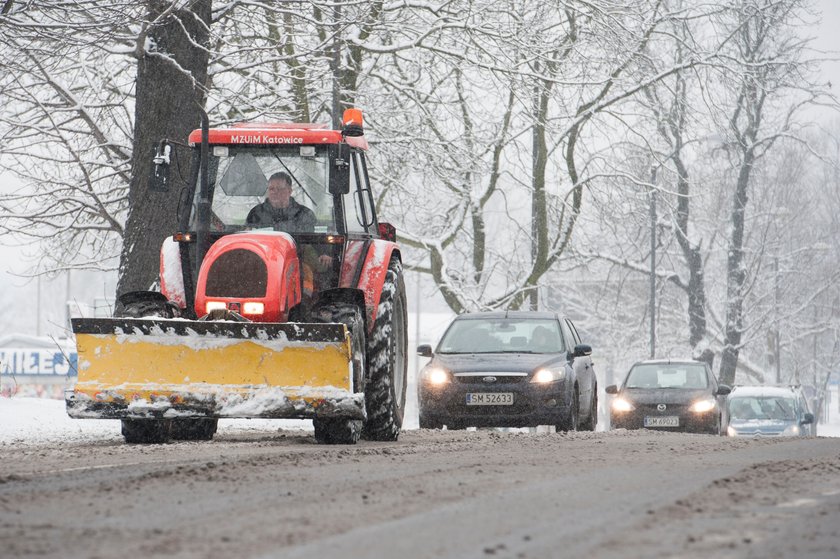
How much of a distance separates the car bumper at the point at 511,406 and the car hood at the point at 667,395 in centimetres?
582

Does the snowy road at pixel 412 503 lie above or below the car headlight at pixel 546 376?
below

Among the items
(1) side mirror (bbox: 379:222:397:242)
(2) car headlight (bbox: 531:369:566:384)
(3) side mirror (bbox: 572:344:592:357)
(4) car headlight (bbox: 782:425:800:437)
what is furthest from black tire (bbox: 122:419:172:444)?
(4) car headlight (bbox: 782:425:800:437)

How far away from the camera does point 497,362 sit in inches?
605

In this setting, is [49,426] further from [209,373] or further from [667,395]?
[667,395]

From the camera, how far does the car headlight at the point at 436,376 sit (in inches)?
606

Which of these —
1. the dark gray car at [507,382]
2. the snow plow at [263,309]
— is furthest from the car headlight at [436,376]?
the snow plow at [263,309]

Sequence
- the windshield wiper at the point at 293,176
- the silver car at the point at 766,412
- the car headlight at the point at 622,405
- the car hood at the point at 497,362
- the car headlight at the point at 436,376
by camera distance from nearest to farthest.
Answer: the windshield wiper at the point at 293,176 → the car hood at the point at 497,362 → the car headlight at the point at 436,376 → the car headlight at the point at 622,405 → the silver car at the point at 766,412

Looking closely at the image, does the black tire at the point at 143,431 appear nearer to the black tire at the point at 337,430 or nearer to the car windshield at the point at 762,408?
the black tire at the point at 337,430

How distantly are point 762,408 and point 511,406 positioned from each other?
566 inches

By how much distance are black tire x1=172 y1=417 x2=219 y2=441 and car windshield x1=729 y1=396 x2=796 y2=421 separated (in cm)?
1675

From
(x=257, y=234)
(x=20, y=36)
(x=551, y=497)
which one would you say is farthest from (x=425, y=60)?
(x=551, y=497)

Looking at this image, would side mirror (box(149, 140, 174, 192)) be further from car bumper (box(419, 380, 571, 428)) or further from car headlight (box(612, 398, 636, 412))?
car headlight (box(612, 398, 636, 412))

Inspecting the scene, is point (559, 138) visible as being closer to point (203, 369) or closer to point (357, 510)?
point (203, 369)

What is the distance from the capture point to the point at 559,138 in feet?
84.1
